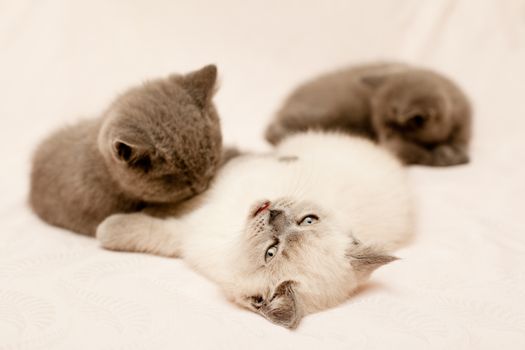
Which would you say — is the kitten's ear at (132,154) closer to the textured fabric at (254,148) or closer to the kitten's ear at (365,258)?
the textured fabric at (254,148)

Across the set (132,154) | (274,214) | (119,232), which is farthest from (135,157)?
(274,214)

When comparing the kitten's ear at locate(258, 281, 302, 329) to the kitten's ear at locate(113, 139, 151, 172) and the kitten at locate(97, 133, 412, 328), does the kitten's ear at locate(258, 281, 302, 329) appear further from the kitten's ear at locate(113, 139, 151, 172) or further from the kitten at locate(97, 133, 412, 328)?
the kitten's ear at locate(113, 139, 151, 172)

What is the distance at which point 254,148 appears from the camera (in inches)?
109

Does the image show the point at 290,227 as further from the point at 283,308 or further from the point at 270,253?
the point at 283,308

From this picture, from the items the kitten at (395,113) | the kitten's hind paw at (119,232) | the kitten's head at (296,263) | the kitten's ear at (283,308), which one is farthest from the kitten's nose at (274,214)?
the kitten at (395,113)

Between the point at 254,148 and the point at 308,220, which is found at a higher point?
the point at 308,220

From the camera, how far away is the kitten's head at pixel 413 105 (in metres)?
2.56

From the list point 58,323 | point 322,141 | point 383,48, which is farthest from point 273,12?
point 58,323

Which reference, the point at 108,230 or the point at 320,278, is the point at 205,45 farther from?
the point at 320,278

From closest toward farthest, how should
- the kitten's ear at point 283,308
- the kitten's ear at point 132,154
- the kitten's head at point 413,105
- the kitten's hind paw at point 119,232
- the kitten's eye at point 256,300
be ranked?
the kitten's ear at point 283,308 → the kitten's eye at point 256,300 → the kitten's ear at point 132,154 → the kitten's hind paw at point 119,232 → the kitten's head at point 413,105

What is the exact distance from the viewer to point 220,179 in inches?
77.5

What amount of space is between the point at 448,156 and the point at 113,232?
63.9 inches

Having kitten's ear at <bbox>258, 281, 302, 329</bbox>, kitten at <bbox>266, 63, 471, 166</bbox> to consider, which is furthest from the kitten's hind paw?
kitten at <bbox>266, 63, 471, 166</bbox>

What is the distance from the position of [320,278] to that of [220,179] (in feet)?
2.01
